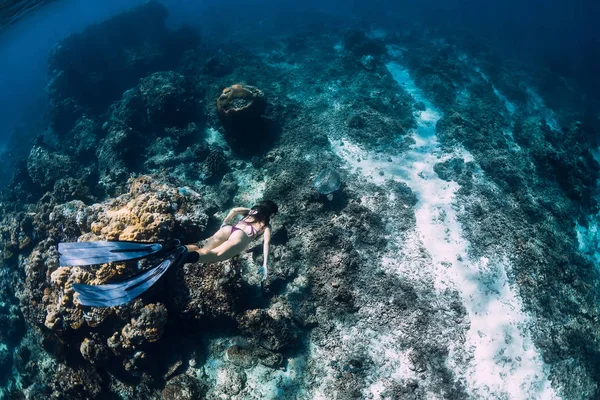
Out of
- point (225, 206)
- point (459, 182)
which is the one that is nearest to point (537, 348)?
point (459, 182)

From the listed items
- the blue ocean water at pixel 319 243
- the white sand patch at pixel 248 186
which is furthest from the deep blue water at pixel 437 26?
the white sand patch at pixel 248 186

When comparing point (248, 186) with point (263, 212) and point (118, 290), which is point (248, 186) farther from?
point (118, 290)

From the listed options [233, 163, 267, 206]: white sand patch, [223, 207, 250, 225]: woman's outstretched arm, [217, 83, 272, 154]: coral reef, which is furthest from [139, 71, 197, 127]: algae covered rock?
[223, 207, 250, 225]: woman's outstretched arm

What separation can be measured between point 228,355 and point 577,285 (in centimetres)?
948

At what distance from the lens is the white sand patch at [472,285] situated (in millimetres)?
6102

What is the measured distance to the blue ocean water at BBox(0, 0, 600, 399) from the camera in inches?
244

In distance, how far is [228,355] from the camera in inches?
245

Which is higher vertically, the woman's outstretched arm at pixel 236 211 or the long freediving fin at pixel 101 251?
the long freediving fin at pixel 101 251

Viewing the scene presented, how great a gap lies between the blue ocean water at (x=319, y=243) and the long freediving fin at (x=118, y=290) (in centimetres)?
12

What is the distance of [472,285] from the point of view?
733 centimetres

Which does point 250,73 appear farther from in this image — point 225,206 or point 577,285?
point 577,285

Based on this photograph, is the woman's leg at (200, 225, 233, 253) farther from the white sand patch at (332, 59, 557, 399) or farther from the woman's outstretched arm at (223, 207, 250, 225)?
the white sand patch at (332, 59, 557, 399)

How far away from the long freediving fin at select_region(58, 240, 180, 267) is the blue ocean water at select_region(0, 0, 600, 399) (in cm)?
59

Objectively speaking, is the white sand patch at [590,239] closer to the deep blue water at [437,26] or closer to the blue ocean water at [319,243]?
the blue ocean water at [319,243]
